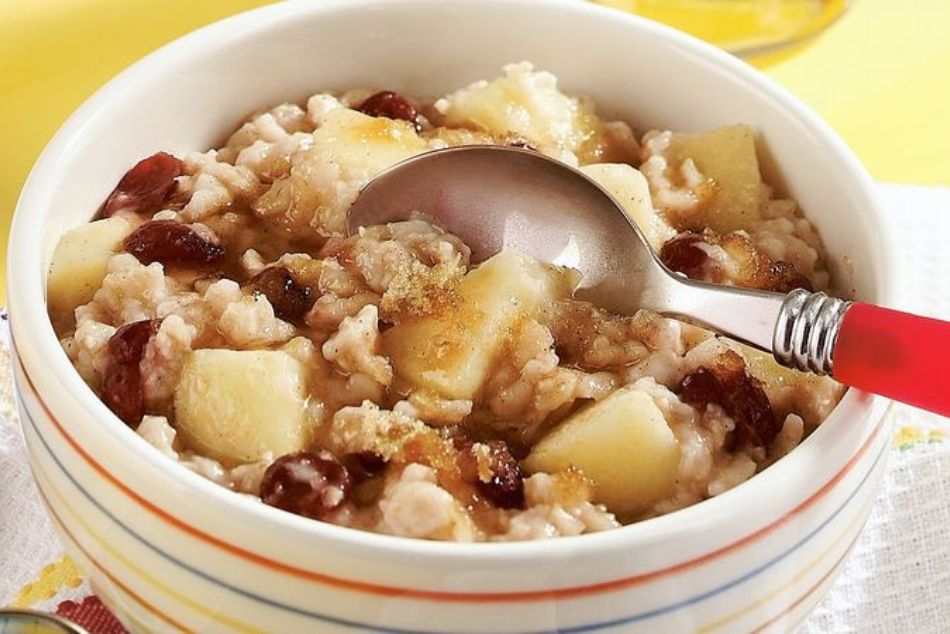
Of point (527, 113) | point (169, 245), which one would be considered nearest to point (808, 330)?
point (527, 113)

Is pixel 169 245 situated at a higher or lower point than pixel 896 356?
lower

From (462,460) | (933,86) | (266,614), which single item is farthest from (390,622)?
(933,86)

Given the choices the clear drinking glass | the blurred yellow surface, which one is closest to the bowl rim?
the blurred yellow surface

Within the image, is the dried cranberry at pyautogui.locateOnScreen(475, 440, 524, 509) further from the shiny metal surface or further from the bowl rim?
Result: the shiny metal surface

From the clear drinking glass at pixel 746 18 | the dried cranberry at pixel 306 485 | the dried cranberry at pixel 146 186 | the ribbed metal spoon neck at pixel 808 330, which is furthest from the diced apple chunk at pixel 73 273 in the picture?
the clear drinking glass at pixel 746 18

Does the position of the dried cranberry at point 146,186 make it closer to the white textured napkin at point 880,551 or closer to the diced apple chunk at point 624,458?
the white textured napkin at point 880,551

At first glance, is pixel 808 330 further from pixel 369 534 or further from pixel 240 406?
pixel 240 406

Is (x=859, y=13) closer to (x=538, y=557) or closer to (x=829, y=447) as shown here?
(x=829, y=447)
